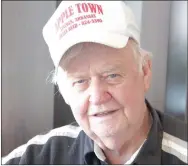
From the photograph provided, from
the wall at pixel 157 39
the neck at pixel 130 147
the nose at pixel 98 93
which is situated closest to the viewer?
the nose at pixel 98 93

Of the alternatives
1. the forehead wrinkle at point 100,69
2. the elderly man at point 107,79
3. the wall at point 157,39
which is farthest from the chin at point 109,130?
the wall at point 157,39

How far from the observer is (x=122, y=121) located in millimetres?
604

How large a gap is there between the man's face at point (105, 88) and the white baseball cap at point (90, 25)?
0.02 m

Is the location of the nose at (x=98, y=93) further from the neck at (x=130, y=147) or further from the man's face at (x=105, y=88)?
the neck at (x=130, y=147)

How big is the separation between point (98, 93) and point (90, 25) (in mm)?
151

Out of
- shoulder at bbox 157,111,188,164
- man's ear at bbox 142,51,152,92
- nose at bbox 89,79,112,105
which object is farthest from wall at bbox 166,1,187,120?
nose at bbox 89,79,112,105

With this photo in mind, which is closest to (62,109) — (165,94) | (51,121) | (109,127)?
(51,121)

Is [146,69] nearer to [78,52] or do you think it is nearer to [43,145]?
[78,52]

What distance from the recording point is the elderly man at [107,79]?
1.93ft

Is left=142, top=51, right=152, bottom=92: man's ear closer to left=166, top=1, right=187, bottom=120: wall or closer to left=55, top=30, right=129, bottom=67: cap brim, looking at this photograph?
left=55, top=30, right=129, bottom=67: cap brim

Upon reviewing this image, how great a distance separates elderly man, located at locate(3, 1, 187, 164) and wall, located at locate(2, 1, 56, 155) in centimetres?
7

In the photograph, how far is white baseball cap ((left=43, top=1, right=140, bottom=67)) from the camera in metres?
0.58

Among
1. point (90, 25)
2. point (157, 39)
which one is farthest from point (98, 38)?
point (157, 39)

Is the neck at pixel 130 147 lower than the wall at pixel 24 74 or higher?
lower
